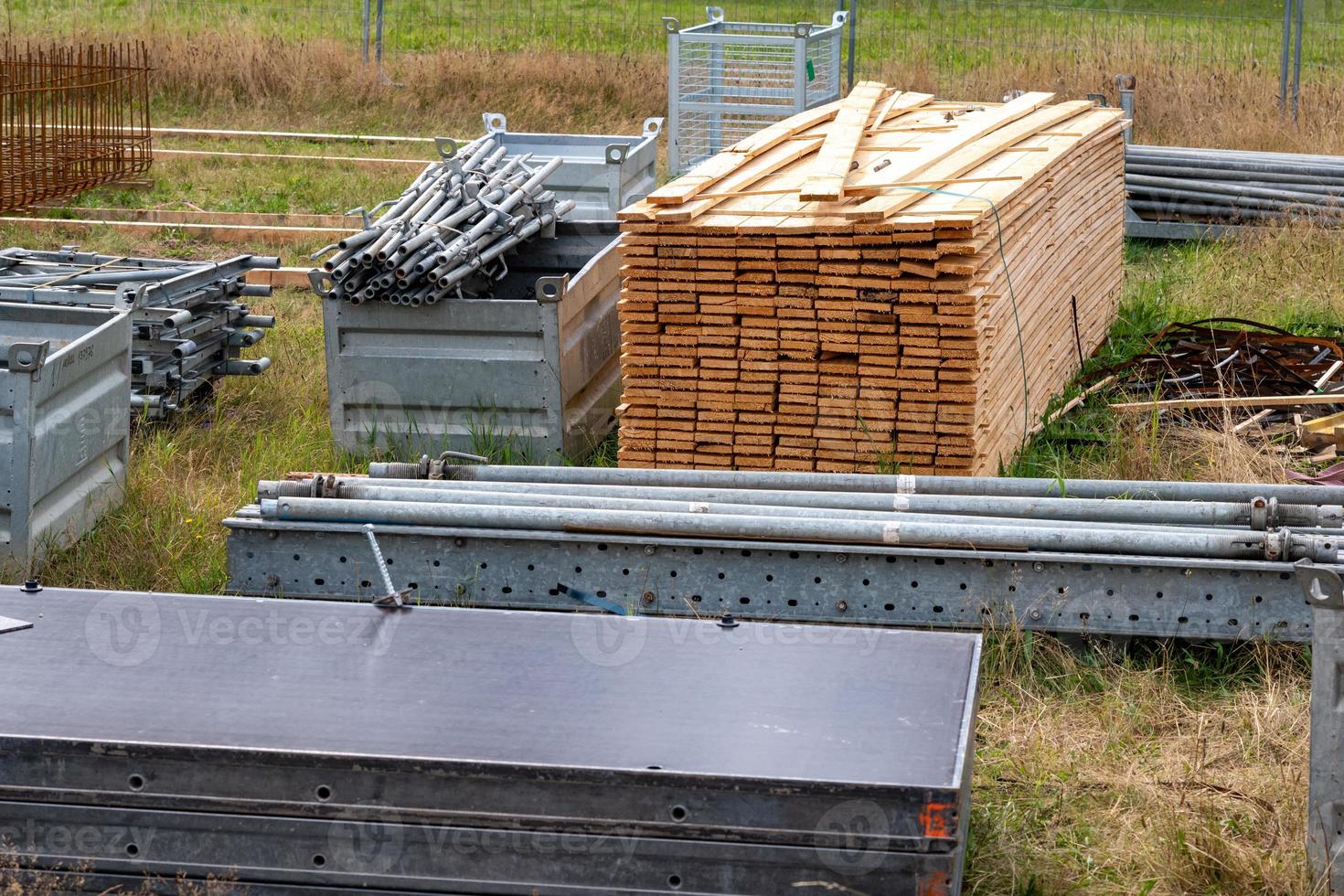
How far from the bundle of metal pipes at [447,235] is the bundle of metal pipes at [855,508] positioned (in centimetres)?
114

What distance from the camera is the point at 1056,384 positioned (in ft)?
26.8

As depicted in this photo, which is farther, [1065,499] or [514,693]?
[1065,499]

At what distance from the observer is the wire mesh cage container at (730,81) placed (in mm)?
11164

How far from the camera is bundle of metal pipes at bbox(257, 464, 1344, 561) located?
523 cm

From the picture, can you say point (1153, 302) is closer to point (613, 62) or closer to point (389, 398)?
point (389, 398)

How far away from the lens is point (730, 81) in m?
12.1

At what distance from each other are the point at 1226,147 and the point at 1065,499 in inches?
432

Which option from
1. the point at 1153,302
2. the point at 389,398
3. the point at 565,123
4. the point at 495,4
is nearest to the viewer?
the point at 389,398

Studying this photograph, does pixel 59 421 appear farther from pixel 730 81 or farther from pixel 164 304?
pixel 730 81

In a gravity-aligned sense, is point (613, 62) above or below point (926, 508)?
above

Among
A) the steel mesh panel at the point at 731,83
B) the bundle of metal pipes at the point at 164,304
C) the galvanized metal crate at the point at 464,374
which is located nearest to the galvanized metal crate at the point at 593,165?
the steel mesh panel at the point at 731,83

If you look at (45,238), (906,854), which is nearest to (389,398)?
(906,854)

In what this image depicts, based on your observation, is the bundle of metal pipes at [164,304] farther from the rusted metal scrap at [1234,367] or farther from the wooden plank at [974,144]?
the rusted metal scrap at [1234,367]

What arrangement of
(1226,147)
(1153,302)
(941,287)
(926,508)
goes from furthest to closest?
1. (1226,147)
2. (1153,302)
3. (941,287)
4. (926,508)
